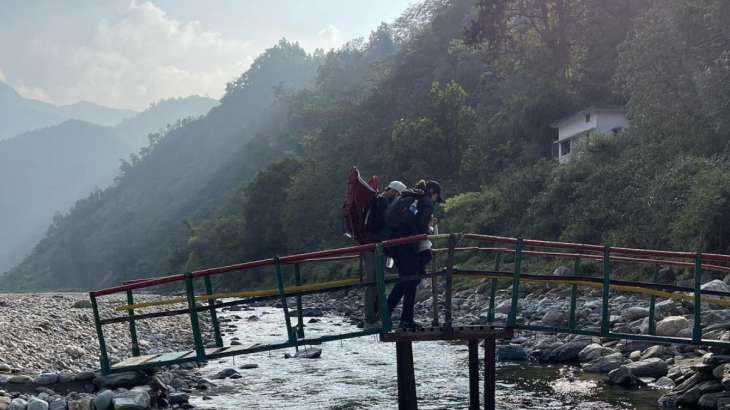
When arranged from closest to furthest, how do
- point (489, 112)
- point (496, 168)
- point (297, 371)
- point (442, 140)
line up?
point (297, 371)
point (496, 168)
point (442, 140)
point (489, 112)

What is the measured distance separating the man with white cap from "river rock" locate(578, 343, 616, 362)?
8158 millimetres

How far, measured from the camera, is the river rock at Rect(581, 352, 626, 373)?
16634 millimetres

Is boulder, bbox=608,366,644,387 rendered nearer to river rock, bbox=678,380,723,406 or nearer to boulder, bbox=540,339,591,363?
river rock, bbox=678,380,723,406

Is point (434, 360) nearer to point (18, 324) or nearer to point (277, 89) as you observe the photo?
point (18, 324)

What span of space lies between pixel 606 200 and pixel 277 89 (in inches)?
5168

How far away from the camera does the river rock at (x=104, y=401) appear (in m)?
12.7

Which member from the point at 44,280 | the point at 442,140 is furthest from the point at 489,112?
the point at 44,280

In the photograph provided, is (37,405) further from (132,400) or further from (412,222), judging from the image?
(412,222)

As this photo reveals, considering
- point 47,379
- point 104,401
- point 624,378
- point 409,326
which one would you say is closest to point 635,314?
point 624,378

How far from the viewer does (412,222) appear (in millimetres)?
11320

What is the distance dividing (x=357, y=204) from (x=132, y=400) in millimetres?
5201

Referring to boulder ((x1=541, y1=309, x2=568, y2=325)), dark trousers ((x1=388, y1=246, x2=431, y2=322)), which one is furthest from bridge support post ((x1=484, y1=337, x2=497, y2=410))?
boulder ((x1=541, y1=309, x2=568, y2=325))

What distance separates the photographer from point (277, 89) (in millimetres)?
160250

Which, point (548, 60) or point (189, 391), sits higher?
point (548, 60)
